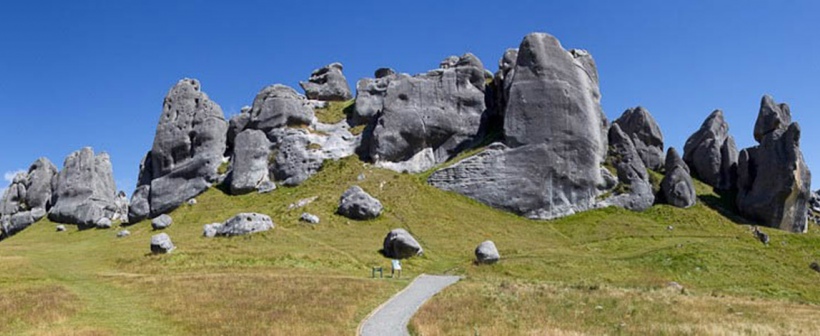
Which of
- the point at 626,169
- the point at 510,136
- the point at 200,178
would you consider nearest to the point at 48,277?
the point at 200,178

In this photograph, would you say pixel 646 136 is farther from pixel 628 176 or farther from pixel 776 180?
pixel 776 180

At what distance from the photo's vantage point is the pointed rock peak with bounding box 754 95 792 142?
83938 millimetres

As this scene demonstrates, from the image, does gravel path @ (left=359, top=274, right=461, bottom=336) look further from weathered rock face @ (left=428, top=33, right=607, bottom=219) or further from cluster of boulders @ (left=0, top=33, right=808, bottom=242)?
weathered rock face @ (left=428, top=33, right=607, bottom=219)

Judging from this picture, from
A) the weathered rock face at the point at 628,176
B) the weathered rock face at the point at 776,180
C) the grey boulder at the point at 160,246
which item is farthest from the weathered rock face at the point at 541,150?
the grey boulder at the point at 160,246

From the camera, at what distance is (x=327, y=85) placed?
390 ft

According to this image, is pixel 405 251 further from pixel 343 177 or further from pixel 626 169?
pixel 626 169

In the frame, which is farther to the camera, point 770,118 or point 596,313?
point 770,118

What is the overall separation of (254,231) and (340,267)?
627 inches

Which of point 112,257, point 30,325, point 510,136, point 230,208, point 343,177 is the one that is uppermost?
point 510,136

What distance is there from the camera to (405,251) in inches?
1971

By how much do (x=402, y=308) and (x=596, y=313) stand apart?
32.5 feet

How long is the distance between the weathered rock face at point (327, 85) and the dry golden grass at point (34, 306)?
88.4 m

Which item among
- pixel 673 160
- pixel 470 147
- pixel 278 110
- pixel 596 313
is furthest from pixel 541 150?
pixel 596 313

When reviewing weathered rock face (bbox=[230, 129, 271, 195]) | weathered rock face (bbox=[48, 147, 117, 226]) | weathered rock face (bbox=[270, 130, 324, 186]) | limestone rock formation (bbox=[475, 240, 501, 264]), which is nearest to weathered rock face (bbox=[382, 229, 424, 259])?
limestone rock formation (bbox=[475, 240, 501, 264])
